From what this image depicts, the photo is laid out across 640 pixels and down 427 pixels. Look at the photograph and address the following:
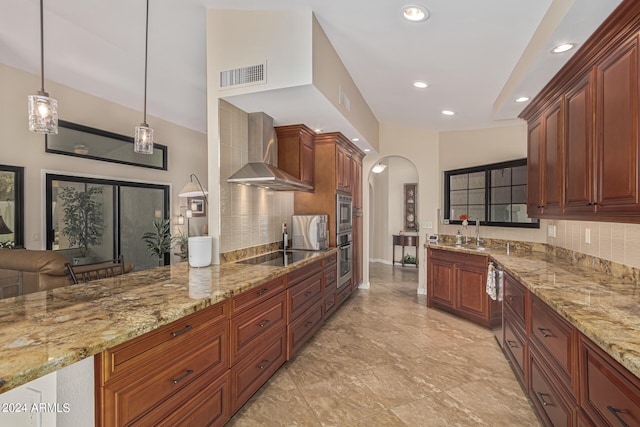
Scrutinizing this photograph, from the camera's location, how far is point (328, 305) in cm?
388

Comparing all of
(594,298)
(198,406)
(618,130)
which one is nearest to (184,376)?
(198,406)

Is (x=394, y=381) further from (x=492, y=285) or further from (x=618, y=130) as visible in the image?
(x=618, y=130)

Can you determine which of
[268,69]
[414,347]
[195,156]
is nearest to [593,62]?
[268,69]

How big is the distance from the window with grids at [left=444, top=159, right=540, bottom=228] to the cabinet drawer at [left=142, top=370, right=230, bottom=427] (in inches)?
→ 151

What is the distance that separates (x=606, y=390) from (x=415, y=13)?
94.7 inches

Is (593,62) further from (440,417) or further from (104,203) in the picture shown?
(104,203)

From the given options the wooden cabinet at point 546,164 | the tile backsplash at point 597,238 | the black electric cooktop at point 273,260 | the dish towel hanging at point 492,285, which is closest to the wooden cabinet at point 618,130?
the tile backsplash at point 597,238

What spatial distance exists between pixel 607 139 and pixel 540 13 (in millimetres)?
967

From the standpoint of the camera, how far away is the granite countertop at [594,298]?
1.14 m

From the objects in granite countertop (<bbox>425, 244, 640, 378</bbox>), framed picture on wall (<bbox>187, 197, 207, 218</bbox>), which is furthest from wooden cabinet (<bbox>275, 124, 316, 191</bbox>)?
framed picture on wall (<bbox>187, 197, 207, 218</bbox>)

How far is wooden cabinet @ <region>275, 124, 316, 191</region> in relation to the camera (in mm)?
3834

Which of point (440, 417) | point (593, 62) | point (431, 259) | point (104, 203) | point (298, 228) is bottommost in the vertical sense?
point (440, 417)

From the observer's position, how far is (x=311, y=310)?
3281 millimetres

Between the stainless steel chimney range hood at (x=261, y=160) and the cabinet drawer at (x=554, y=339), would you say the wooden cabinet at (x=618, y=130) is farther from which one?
the stainless steel chimney range hood at (x=261, y=160)
